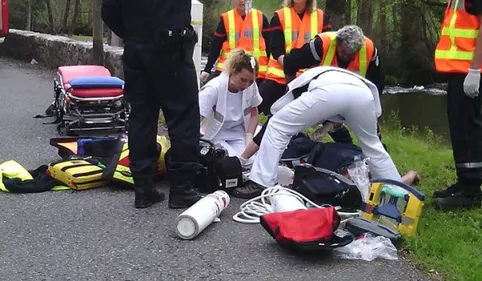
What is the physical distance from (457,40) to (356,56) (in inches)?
33.4

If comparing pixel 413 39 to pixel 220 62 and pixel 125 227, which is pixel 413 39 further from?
pixel 125 227

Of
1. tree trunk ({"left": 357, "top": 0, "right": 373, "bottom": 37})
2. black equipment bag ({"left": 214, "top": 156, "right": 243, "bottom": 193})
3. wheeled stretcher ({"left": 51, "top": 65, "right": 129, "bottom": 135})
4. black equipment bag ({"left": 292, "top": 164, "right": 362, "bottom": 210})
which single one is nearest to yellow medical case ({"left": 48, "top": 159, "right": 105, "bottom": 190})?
black equipment bag ({"left": 214, "top": 156, "right": 243, "bottom": 193})

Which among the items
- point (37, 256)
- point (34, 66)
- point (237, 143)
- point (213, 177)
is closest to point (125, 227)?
point (37, 256)

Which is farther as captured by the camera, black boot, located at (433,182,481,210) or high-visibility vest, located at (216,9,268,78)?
high-visibility vest, located at (216,9,268,78)

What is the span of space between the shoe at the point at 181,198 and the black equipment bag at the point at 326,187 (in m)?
0.78

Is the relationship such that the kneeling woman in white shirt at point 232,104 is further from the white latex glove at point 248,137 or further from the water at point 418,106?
the water at point 418,106

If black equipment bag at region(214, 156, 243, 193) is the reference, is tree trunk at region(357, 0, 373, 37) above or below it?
above

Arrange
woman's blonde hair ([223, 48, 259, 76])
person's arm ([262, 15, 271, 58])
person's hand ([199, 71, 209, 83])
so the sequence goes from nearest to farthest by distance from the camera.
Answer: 1. woman's blonde hair ([223, 48, 259, 76])
2. person's arm ([262, 15, 271, 58])
3. person's hand ([199, 71, 209, 83])

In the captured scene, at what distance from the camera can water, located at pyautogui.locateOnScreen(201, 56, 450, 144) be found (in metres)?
18.5

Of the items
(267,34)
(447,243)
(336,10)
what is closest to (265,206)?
(447,243)

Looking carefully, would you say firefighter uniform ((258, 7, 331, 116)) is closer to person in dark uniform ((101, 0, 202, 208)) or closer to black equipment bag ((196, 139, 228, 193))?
black equipment bag ((196, 139, 228, 193))

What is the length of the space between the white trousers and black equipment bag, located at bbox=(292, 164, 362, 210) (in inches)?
8.0

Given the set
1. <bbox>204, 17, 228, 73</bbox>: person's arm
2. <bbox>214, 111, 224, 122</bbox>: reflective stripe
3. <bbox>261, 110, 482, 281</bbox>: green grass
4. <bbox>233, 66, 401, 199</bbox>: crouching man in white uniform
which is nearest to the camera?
<bbox>261, 110, 482, 281</bbox>: green grass

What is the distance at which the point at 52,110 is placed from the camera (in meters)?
8.13
